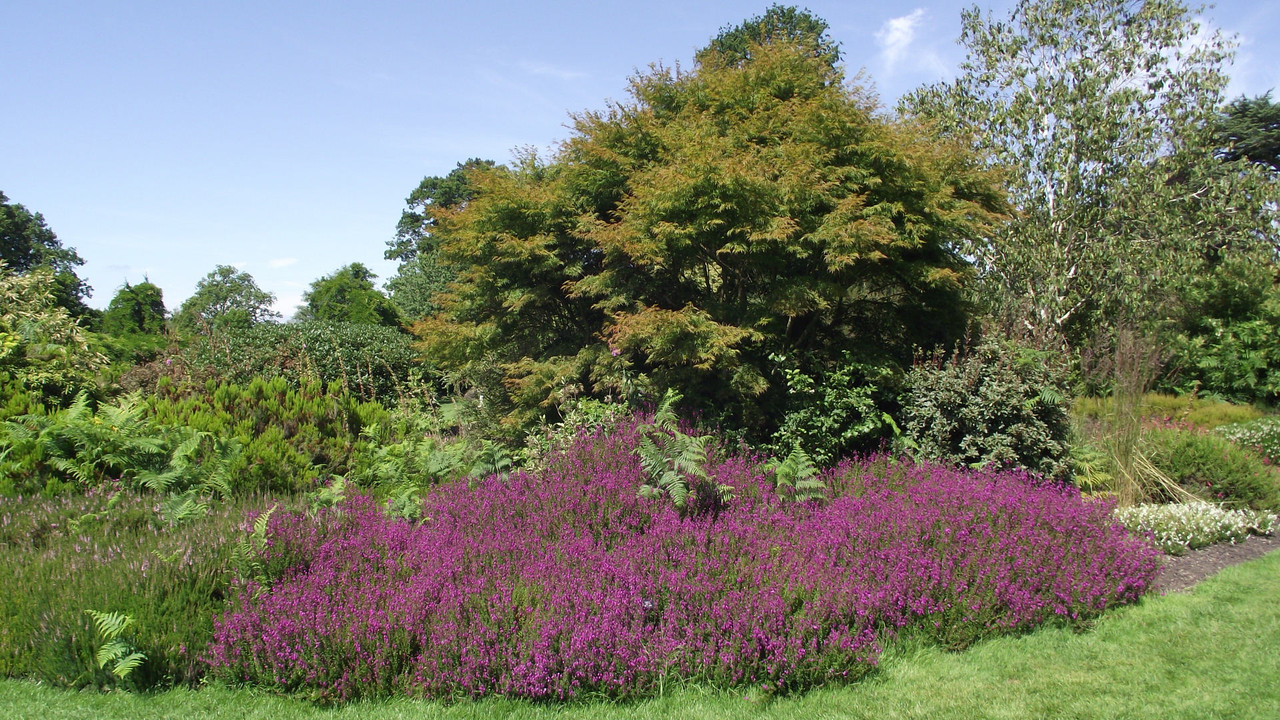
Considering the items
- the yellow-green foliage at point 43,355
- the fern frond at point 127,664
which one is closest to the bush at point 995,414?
the fern frond at point 127,664

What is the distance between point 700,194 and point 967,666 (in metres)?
4.79

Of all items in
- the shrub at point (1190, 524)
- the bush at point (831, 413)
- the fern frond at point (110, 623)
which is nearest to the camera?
the fern frond at point (110, 623)

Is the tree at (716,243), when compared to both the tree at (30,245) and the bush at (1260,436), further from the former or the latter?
the tree at (30,245)

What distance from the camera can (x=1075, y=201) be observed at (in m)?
14.6

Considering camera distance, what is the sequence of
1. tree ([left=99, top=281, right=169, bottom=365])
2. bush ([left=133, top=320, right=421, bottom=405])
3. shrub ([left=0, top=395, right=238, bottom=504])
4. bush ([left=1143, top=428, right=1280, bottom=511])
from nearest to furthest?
shrub ([left=0, top=395, right=238, bottom=504]), bush ([left=1143, top=428, right=1280, bottom=511]), bush ([left=133, top=320, right=421, bottom=405]), tree ([left=99, top=281, right=169, bottom=365])

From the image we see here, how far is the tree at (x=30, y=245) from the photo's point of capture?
31.9 meters

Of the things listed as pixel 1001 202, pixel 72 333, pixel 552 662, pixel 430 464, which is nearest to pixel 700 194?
pixel 430 464

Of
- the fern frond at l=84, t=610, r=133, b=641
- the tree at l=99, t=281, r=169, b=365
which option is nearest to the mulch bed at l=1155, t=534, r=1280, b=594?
the fern frond at l=84, t=610, r=133, b=641

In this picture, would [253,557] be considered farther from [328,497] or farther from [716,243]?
→ [716,243]

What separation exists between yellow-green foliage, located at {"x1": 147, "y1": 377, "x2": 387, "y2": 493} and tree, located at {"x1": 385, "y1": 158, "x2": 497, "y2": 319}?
1157 cm

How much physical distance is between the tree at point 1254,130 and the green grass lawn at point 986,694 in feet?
91.1

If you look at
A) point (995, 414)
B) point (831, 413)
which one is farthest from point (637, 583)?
point (995, 414)

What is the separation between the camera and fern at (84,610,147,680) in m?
3.57

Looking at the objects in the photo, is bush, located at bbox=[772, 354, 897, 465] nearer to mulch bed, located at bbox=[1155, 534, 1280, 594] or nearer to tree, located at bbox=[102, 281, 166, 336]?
mulch bed, located at bbox=[1155, 534, 1280, 594]
